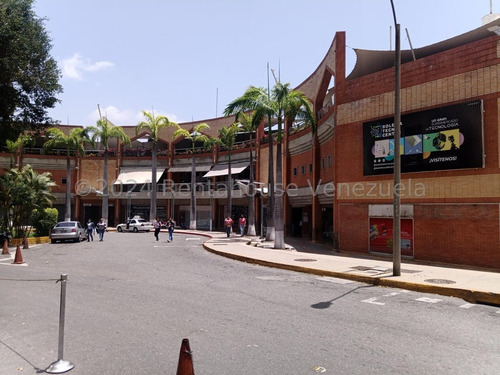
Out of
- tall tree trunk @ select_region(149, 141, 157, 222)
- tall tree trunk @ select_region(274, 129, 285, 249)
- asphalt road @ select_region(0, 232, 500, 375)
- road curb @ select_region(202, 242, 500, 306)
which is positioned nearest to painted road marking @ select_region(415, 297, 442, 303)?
asphalt road @ select_region(0, 232, 500, 375)

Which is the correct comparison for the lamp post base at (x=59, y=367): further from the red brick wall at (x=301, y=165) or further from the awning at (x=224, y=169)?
the awning at (x=224, y=169)

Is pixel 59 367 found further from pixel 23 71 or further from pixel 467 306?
pixel 23 71

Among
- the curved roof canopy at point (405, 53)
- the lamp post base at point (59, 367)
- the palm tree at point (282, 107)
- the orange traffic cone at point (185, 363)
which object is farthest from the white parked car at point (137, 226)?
the orange traffic cone at point (185, 363)

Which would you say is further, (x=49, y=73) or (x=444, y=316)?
(x=49, y=73)

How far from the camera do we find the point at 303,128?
29.3 m

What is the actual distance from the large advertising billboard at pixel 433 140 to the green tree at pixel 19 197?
21.0 meters

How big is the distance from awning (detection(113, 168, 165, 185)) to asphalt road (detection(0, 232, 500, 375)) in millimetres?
35802

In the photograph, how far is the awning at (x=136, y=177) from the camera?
46281 mm

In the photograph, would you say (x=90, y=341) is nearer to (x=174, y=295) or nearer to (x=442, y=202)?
(x=174, y=295)

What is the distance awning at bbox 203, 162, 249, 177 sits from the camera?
3934 cm

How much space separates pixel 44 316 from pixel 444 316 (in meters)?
7.73

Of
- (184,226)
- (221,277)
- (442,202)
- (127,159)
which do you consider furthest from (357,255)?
(127,159)

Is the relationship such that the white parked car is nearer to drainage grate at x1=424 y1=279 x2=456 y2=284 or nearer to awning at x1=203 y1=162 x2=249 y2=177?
awning at x1=203 y1=162 x2=249 y2=177

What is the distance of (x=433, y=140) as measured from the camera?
51.7ft
